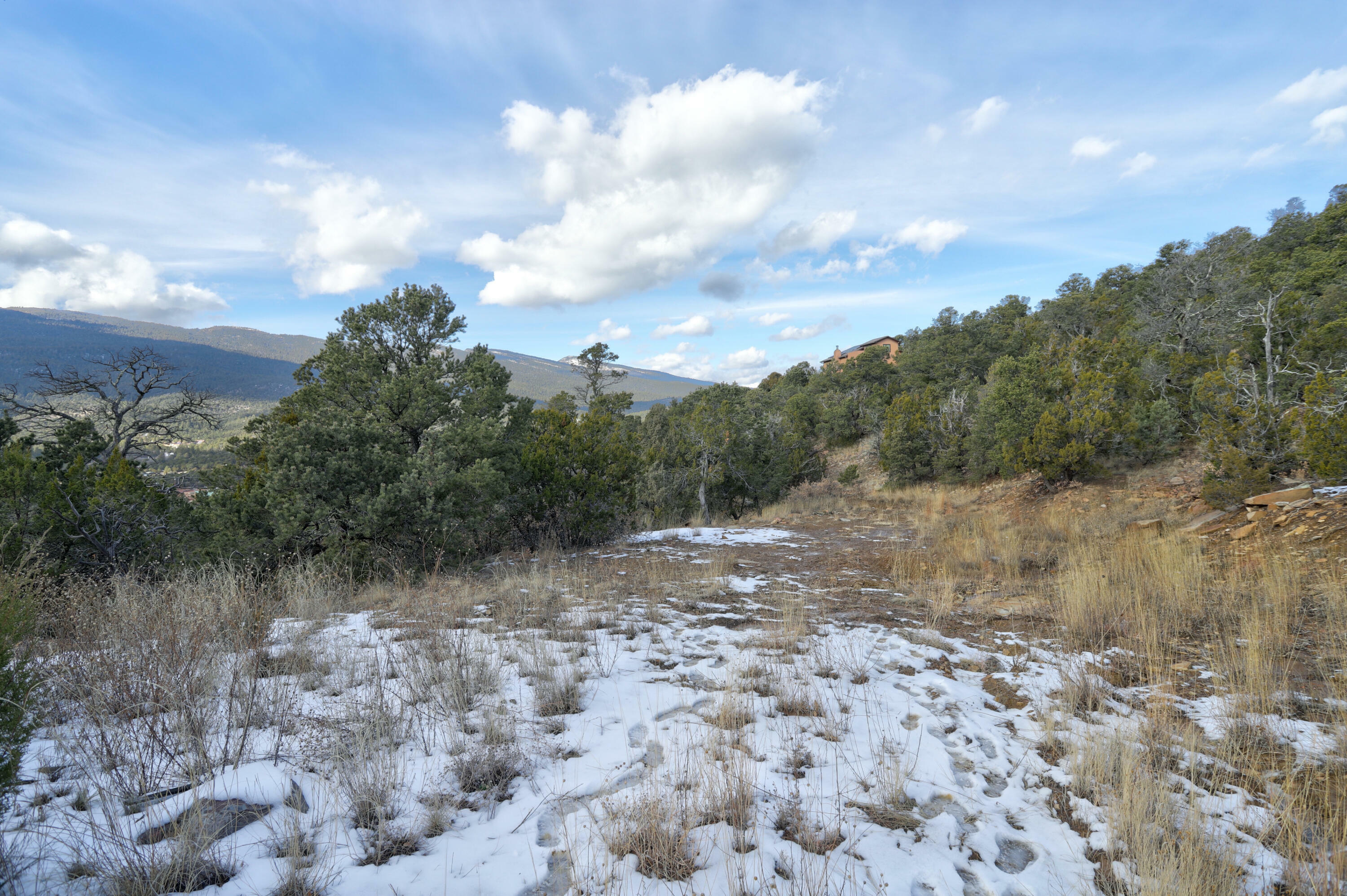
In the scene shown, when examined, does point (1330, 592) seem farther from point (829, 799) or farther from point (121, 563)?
point (121, 563)

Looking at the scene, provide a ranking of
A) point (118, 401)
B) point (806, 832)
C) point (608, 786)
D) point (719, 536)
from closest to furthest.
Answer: point (806, 832)
point (608, 786)
point (719, 536)
point (118, 401)

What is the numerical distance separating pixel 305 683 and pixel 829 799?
11.5 feet

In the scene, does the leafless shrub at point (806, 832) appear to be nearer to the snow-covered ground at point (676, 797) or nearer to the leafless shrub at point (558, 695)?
the snow-covered ground at point (676, 797)

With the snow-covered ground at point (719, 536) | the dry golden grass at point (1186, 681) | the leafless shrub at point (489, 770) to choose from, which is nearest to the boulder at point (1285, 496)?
the dry golden grass at point (1186, 681)

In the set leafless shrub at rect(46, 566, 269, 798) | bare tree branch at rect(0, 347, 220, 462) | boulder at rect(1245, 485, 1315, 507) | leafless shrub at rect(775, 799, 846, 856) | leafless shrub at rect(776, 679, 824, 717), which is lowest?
leafless shrub at rect(776, 679, 824, 717)

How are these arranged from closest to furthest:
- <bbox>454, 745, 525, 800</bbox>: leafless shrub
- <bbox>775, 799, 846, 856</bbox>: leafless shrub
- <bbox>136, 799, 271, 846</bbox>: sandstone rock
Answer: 1. <bbox>136, 799, 271, 846</bbox>: sandstone rock
2. <bbox>775, 799, 846, 856</bbox>: leafless shrub
3. <bbox>454, 745, 525, 800</bbox>: leafless shrub

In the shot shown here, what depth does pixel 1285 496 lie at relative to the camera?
7.43 meters

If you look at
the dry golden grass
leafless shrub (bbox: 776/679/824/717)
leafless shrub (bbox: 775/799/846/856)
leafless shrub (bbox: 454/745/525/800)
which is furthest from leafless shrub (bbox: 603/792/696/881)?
leafless shrub (bbox: 776/679/824/717)

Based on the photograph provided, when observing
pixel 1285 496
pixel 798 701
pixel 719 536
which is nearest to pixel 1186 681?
pixel 798 701

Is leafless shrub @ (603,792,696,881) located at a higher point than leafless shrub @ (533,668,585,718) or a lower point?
higher

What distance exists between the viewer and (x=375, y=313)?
11070mm

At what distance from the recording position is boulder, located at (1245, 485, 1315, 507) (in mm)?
7324

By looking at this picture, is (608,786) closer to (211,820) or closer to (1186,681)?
(211,820)

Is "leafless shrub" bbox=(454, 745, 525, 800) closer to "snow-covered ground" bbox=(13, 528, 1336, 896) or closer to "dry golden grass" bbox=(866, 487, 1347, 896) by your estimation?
"snow-covered ground" bbox=(13, 528, 1336, 896)
